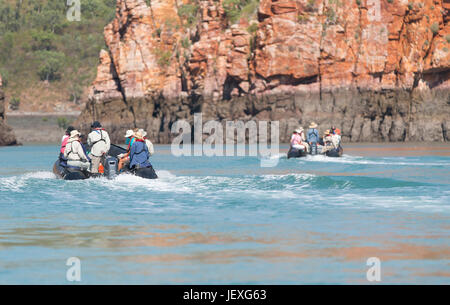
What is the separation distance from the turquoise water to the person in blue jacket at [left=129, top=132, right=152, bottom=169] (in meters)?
0.56

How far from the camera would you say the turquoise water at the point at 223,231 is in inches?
437

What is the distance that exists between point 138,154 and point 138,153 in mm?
48

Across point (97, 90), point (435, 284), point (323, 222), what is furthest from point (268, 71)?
point (435, 284)

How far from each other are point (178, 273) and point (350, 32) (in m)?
92.8

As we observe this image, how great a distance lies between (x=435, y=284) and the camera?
401 inches

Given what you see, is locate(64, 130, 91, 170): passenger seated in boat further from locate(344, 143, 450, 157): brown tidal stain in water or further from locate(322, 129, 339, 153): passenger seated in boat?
locate(344, 143, 450, 157): brown tidal stain in water

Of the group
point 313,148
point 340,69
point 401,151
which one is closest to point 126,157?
point 313,148

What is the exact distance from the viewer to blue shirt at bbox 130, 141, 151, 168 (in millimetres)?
27484

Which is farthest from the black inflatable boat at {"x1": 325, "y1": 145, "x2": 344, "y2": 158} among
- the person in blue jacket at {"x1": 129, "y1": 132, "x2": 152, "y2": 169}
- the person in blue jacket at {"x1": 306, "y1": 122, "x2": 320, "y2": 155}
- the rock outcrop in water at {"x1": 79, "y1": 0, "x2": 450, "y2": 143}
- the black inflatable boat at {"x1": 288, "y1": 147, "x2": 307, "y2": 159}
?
the rock outcrop in water at {"x1": 79, "y1": 0, "x2": 450, "y2": 143}

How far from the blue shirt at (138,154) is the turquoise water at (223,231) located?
613 mm

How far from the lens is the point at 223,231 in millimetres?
15344

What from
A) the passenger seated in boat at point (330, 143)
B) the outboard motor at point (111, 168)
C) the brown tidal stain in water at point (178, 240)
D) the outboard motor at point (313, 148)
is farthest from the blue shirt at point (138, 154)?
the passenger seated in boat at point (330, 143)

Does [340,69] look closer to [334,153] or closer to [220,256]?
[334,153]

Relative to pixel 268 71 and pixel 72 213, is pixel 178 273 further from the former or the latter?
pixel 268 71
